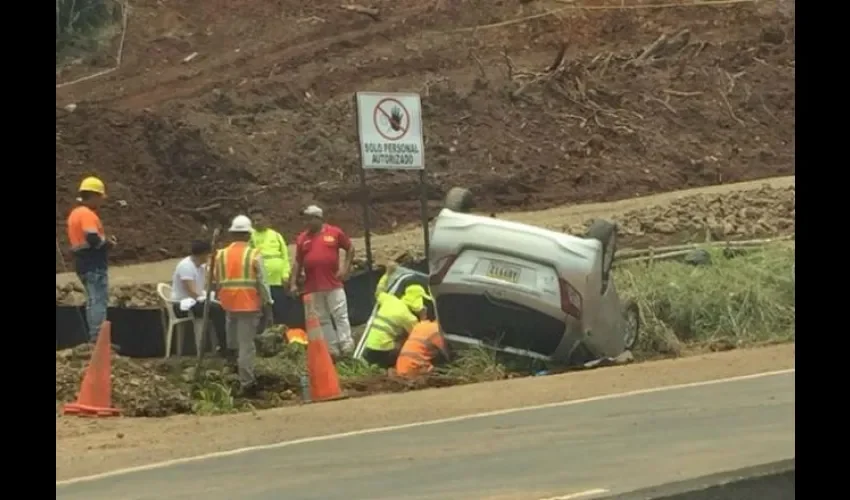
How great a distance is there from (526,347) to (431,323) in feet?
2.71

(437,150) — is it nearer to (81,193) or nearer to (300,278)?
(300,278)

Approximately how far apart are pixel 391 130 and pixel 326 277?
4.32 feet

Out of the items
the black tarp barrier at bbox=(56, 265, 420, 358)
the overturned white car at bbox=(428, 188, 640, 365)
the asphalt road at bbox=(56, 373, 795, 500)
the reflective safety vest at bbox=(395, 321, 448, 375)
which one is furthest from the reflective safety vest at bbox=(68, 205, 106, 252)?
the asphalt road at bbox=(56, 373, 795, 500)

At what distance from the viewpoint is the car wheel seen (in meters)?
13.7

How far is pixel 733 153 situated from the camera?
1571cm

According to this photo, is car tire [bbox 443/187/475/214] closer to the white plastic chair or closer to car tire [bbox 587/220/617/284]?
car tire [bbox 587/220/617/284]

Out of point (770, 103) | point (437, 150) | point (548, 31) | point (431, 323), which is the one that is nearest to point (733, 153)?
point (770, 103)

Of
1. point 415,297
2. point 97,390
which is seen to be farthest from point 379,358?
point 97,390

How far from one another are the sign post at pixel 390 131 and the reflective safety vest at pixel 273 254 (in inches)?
34.3

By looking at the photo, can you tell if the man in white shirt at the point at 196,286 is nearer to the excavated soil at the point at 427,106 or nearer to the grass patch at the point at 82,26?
the excavated soil at the point at 427,106

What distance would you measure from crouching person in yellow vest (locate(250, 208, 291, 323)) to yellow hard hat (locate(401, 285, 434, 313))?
3.33 feet

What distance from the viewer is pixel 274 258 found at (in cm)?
1247

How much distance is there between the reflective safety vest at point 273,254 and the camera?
12297mm

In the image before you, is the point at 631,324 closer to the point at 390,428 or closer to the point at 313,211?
the point at 313,211
